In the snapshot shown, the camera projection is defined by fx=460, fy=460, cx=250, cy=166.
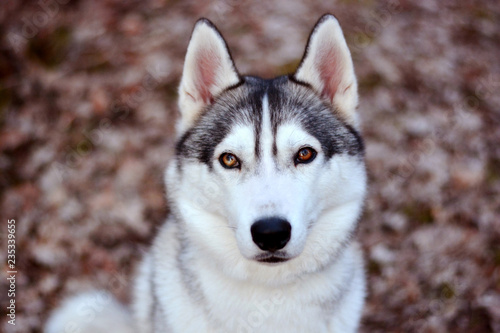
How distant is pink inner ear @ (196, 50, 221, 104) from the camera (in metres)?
3.05

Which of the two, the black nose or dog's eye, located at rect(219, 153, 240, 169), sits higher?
dog's eye, located at rect(219, 153, 240, 169)

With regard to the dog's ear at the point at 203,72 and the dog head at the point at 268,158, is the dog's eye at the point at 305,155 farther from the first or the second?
the dog's ear at the point at 203,72

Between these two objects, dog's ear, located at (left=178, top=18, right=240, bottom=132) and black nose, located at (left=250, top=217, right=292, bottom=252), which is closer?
black nose, located at (left=250, top=217, right=292, bottom=252)

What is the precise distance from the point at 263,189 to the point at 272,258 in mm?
396

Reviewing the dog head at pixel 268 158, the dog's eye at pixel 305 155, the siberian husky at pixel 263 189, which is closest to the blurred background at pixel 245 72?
the siberian husky at pixel 263 189

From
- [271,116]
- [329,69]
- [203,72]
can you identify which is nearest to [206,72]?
[203,72]

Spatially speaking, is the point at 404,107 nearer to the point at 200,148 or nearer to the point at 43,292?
the point at 200,148

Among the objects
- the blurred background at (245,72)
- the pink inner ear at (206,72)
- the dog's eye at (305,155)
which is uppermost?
the pink inner ear at (206,72)

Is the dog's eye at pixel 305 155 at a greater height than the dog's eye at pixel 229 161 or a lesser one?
greater

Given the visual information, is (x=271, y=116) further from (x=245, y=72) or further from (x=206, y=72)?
(x=245, y=72)

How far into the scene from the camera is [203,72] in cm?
316

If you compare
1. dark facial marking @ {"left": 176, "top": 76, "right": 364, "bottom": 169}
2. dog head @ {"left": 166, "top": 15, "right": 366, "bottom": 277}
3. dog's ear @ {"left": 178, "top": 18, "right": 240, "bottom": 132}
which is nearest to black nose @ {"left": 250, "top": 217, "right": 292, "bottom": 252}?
dog head @ {"left": 166, "top": 15, "right": 366, "bottom": 277}

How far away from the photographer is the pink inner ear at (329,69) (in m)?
3.04

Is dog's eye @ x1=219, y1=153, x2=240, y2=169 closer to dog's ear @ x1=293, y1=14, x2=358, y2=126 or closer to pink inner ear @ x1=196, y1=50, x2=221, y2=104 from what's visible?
pink inner ear @ x1=196, y1=50, x2=221, y2=104
